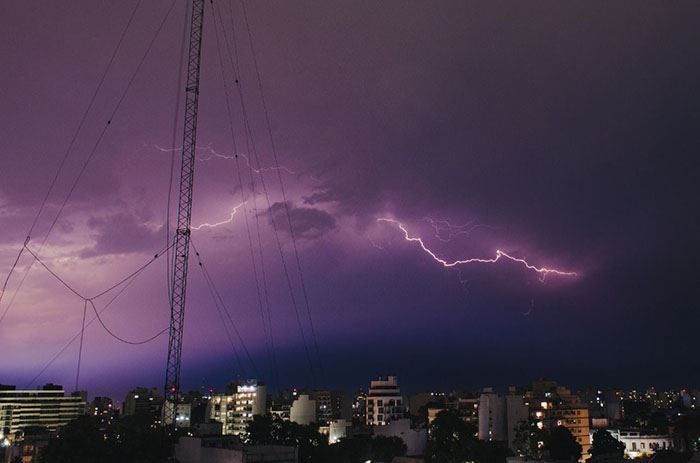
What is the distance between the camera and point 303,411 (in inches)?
3071

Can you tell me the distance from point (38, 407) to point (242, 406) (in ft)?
124

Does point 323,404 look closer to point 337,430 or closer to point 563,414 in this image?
point 337,430

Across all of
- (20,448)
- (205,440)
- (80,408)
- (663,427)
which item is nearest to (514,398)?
(663,427)

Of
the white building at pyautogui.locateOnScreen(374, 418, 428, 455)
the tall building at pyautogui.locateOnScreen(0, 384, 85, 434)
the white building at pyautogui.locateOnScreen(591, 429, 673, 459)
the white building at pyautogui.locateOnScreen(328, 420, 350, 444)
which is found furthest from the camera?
the tall building at pyautogui.locateOnScreen(0, 384, 85, 434)

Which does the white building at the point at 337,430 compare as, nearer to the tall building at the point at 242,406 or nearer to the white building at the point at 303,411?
the white building at the point at 303,411

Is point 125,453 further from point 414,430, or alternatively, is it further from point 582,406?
point 582,406

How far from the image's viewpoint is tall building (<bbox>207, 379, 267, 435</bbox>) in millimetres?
81188

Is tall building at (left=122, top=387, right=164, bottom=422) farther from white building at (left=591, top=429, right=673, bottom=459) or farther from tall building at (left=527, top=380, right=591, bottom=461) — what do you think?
white building at (left=591, top=429, right=673, bottom=459)

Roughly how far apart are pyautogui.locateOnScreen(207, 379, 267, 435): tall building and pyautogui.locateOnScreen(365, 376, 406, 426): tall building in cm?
1475

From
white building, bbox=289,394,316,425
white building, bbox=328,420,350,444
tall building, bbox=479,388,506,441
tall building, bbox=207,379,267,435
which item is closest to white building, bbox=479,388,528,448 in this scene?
tall building, bbox=479,388,506,441

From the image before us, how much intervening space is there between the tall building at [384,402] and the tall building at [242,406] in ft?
48.4

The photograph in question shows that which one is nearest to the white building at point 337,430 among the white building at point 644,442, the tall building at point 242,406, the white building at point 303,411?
the white building at point 303,411

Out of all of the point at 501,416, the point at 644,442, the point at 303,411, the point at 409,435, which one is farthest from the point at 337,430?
the point at 644,442

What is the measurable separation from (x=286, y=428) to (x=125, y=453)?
1765 cm
